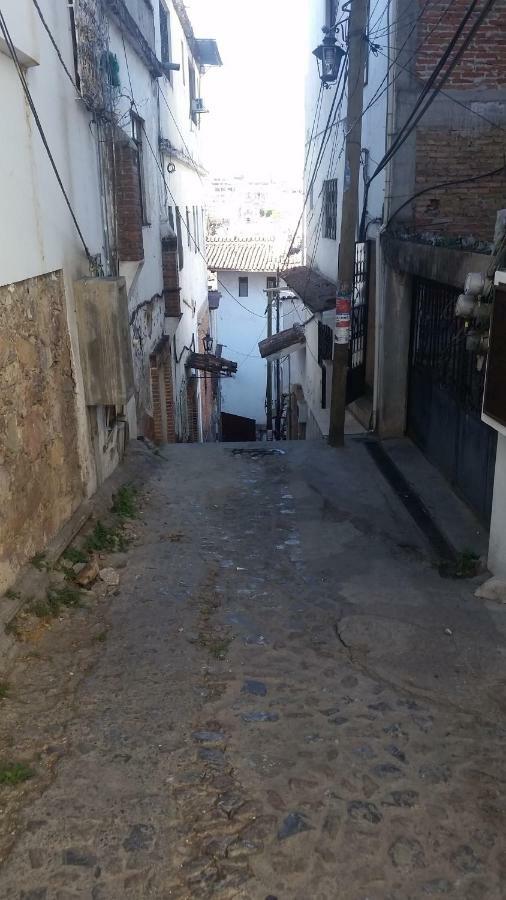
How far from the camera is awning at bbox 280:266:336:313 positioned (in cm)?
1245

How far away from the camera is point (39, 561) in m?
5.18

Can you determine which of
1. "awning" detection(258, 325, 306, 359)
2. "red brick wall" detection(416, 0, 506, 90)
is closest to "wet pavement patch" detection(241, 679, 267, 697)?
"red brick wall" detection(416, 0, 506, 90)

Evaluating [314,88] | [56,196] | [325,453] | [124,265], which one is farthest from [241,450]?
[314,88]

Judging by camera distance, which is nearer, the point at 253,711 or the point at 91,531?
the point at 253,711

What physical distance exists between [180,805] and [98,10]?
25.1ft

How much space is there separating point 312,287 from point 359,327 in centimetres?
322

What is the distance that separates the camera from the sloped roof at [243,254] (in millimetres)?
26391

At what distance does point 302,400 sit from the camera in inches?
750

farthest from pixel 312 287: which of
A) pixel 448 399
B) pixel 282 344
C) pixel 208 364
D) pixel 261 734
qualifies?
pixel 261 734

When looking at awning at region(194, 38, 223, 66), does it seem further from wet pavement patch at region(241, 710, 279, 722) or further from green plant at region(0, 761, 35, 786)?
green plant at region(0, 761, 35, 786)

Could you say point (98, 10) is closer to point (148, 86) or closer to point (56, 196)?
point (56, 196)

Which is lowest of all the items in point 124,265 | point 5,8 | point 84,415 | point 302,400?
point 302,400

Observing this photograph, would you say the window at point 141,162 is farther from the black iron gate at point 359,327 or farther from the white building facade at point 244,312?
the white building facade at point 244,312

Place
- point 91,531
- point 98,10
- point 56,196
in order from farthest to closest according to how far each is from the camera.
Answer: point 98,10 → point 91,531 → point 56,196
